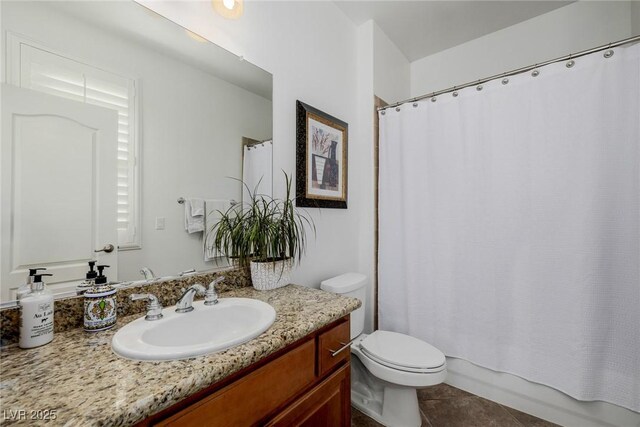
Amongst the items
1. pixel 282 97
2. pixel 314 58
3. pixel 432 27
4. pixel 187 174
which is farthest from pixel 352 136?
pixel 187 174

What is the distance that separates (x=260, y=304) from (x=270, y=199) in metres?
0.57

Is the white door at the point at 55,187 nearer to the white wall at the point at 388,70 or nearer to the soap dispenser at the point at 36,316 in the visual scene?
the soap dispenser at the point at 36,316

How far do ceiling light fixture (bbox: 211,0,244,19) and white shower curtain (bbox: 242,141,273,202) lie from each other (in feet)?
1.75

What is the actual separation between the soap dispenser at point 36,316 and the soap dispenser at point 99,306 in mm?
76

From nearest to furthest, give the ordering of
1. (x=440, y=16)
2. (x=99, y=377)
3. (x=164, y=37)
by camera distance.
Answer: (x=99, y=377)
(x=164, y=37)
(x=440, y=16)

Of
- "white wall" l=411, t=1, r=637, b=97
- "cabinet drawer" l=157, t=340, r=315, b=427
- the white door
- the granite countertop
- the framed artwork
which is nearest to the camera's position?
the granite countertop

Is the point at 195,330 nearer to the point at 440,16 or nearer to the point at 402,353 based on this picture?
the point at 402,353

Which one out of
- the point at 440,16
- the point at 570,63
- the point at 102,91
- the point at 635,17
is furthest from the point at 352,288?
the point at 635,17

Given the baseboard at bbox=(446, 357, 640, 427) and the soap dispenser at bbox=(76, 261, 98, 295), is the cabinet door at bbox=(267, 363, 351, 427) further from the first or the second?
the baseboard at bbox=(446, 357, 640, 427)

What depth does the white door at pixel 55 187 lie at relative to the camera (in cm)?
72

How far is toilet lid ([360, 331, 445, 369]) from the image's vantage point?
1.39 meters

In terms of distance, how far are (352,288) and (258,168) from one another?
0.88m

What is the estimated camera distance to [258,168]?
4.47ft

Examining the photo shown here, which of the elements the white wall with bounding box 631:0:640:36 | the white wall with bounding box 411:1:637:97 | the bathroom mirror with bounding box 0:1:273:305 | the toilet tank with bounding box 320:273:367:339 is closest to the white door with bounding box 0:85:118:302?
the bathroom mirror with bounding box 0:1:273:305
